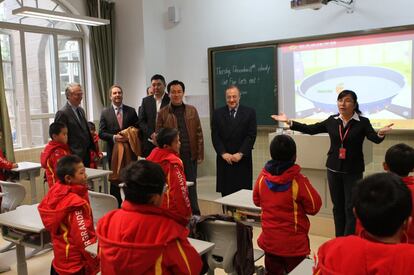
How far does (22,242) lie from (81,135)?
1.57m

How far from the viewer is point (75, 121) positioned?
4.12 m

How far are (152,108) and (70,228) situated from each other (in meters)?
2.43

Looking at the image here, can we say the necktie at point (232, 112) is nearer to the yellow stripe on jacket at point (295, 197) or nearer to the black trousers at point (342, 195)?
the black trousers at point (342, 195)

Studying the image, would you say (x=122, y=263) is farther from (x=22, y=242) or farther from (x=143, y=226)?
(x=22, y=242)

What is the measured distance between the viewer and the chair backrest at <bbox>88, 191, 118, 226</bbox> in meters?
2.95

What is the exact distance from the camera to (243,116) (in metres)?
4.13

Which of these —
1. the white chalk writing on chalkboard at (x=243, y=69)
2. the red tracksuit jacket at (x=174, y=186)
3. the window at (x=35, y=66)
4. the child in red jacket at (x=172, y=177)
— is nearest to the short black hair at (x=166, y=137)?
the child in red jacket at (x=172, y=177)

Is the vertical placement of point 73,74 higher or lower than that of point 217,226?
higher

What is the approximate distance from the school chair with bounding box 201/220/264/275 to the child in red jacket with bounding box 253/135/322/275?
18 cm

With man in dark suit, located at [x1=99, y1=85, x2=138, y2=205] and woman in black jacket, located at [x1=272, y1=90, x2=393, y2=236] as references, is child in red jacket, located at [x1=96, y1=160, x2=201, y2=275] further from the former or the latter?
man in dark suit, located at [x1=99, y1=85, x2=138, y2=205]

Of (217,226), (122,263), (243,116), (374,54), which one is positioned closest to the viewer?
(122,263)

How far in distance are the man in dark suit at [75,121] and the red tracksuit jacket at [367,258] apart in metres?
3.39

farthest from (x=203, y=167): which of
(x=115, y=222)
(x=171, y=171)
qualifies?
(x=115, y=222)

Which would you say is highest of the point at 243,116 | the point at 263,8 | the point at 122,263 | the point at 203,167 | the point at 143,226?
the point at 263,8
